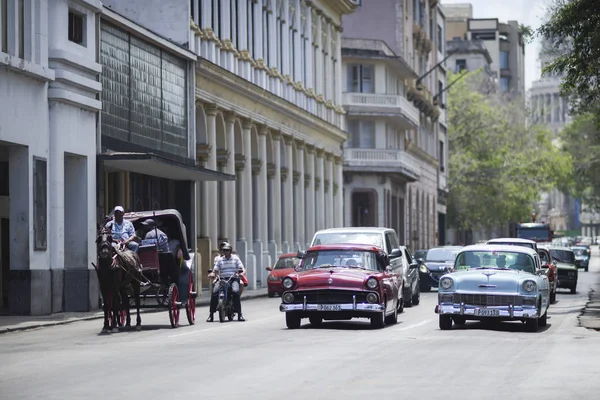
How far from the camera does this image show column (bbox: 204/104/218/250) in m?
49.4

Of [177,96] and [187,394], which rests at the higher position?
[177,96]

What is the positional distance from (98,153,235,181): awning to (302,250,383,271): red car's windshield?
400 inches

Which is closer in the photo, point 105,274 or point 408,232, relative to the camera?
point 105,274

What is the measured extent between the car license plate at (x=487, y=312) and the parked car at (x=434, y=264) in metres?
23.9

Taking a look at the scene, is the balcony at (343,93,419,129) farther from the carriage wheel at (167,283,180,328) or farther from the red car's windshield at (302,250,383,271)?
the carriage wheel at (167,283,180,328)

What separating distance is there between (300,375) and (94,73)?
71.2ft

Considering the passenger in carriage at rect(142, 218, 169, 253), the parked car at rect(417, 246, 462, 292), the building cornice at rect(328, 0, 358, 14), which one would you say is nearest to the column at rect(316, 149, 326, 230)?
the building cornice at rect(328, 0, 358, 14)

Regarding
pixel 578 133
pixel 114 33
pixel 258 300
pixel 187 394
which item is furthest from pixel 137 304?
pixel 578 133

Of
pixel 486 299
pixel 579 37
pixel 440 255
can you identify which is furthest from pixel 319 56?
pixel 486 299

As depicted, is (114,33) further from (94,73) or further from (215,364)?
(215,364)

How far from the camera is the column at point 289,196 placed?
62.4 m

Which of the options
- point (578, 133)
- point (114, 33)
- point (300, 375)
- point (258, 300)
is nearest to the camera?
point (300, 375)

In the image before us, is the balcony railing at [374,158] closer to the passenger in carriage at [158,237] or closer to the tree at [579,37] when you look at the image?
the tree at [579,37]

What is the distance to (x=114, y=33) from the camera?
129ft
